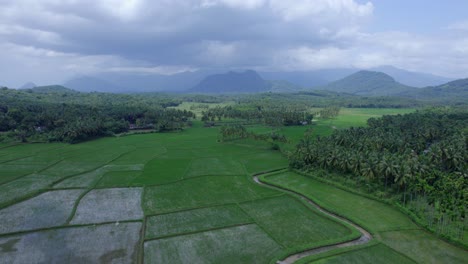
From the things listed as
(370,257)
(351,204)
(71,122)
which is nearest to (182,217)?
(370,257)

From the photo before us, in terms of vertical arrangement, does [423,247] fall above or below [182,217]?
below

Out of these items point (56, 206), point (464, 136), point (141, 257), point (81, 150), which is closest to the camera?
point (141, 257)

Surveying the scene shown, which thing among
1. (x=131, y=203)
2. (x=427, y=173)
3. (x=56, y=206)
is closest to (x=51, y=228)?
(x=56, y=206)

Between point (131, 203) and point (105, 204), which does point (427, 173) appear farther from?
point (105, 204)

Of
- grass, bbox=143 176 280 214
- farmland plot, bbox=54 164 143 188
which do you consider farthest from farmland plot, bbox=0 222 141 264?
farmland plot, bbox=54 164 143 188

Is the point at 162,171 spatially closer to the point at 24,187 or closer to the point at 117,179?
the point at 117,179

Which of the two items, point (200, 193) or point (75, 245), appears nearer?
point (75, 245)
